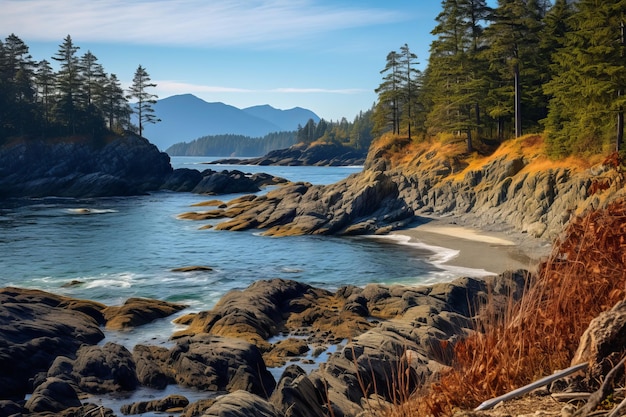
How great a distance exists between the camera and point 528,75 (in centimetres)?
5138

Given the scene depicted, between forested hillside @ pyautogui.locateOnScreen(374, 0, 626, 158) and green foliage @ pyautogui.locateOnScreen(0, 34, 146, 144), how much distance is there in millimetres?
54240

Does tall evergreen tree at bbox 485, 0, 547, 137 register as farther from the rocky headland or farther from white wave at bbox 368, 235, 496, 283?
the rocky headland

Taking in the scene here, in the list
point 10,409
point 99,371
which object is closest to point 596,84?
point 99,371

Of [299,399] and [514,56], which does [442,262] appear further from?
[514,56]

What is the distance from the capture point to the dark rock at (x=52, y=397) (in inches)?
491

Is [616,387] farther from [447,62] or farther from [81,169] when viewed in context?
[81,169]

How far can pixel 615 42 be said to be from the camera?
3384 centimetres

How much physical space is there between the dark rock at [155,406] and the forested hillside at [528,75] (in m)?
30.9

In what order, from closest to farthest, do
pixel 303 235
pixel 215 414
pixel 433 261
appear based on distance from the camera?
pixel 215 414, pixel 433 261, pixel 303 235

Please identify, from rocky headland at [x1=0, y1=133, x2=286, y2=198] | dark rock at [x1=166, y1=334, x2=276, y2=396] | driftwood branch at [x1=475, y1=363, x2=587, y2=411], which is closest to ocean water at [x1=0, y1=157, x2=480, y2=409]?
dark rock at [x1=166, y1=334, x2=276, y2=396]

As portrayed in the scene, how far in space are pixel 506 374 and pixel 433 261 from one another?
91.6 ft

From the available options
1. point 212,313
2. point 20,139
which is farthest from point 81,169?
point 212,313

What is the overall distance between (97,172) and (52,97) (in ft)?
71.0

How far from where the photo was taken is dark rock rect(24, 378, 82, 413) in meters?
12.5
